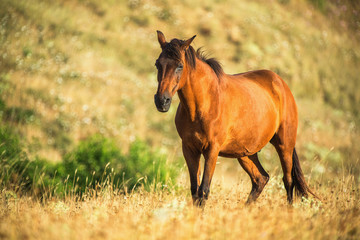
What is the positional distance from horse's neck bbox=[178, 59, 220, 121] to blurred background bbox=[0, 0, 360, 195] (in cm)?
537

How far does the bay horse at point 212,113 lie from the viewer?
445cm

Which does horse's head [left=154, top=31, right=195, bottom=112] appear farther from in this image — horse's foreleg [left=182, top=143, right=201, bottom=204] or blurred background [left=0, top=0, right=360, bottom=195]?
blurred background [left=0, top=0, right=360, bottom=195]

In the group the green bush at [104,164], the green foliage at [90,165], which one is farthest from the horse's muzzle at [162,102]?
the green bush at [104,164]

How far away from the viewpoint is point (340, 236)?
371 centimetres

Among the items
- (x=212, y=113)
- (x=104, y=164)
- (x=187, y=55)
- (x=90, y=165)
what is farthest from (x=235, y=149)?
(x=90, y=165)

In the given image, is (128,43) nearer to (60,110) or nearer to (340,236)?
(60,110)

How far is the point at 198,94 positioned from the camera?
4.79 m

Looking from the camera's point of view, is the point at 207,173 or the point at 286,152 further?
the point at 286,152

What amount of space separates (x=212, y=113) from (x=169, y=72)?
0.83 meters

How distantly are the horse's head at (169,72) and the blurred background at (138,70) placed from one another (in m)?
5.67

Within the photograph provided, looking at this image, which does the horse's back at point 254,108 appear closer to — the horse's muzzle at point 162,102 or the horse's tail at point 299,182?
the horse's tail at point 299,182

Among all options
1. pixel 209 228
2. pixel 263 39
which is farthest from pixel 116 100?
pixel 209 228

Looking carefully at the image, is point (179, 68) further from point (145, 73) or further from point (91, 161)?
point (145, 73)

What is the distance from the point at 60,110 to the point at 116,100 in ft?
→ 9.33
